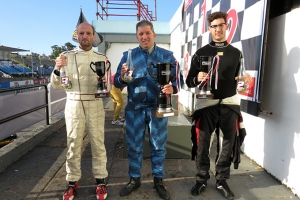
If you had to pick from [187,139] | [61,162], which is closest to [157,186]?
[187,139]

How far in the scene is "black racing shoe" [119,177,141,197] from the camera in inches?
96.1

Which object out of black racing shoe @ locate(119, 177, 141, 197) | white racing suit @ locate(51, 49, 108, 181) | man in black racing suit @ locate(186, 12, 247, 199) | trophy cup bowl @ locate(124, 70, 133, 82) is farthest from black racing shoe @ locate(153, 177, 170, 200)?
trophy cup bowl @ locate(124, 70, 133, 82)

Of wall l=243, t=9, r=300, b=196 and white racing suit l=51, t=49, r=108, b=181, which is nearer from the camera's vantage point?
white racing suit l=51, t=49, r=108, b=181

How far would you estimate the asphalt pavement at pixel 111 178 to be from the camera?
246 cm

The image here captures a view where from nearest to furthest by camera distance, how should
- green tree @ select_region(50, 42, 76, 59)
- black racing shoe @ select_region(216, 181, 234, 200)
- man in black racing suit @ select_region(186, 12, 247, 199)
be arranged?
man in black racing suit @ select_region(186, 12, 247, 199)
black racing shoe @ select_region(216, 181, 234, 200)
green tree @ select_region(50, 42, 76, 59)

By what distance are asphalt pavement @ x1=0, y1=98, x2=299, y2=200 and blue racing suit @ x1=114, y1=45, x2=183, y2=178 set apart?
34 centimetres

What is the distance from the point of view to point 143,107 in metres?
2.42

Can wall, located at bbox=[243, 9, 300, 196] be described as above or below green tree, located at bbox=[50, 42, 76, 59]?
below

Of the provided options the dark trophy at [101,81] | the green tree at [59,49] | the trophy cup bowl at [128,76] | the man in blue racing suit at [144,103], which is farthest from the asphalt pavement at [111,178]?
the green tree at [59,49]

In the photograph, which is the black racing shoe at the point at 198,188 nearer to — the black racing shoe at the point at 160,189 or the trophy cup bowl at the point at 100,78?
the black racing shoe at the point at 160,189

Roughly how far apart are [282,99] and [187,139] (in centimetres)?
140

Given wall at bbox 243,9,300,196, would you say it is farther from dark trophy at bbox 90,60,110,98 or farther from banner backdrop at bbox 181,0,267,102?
dark trophy at bbox 90,60,110,98

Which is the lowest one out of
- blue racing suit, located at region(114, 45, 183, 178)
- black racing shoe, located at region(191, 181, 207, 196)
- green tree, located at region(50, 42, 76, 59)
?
black racing shoe, located at region(191, 181, 207, 196)

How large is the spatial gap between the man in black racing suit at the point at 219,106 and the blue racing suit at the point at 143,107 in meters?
0.36
